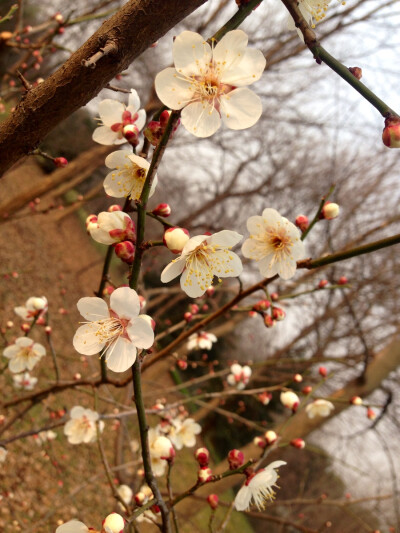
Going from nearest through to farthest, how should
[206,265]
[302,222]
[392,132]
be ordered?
[392,132], [206,265], [302,222]

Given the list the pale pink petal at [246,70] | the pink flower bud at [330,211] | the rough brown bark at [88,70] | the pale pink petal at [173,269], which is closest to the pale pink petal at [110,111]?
the rough brown bark at [88,70]

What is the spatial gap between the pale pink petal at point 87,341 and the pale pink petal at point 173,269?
0.69 ft

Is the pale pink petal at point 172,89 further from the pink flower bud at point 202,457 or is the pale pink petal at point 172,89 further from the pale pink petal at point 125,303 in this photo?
the pink flower bud at point 202,457

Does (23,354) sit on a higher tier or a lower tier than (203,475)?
lower

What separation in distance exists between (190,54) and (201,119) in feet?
0.44

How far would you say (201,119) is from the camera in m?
0.90

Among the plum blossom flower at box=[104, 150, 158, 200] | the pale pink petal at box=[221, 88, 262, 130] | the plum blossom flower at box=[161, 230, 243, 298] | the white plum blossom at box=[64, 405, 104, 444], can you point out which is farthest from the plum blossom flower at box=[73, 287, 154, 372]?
the white plum blossom at box=[64, 405, 104, 444]

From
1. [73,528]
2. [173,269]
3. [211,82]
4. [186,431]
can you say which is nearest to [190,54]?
[211,82]

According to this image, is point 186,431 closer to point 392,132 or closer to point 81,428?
point 81,428

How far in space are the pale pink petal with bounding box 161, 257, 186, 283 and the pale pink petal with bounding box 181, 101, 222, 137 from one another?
28cm

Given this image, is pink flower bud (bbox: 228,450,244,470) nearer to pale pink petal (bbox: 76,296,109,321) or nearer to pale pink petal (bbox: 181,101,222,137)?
pale pink petal (bbox: 76,296,109,321)

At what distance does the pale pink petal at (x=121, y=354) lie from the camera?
0.89m

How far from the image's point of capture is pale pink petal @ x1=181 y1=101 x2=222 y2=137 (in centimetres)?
87

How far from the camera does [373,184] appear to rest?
626 centimetres
